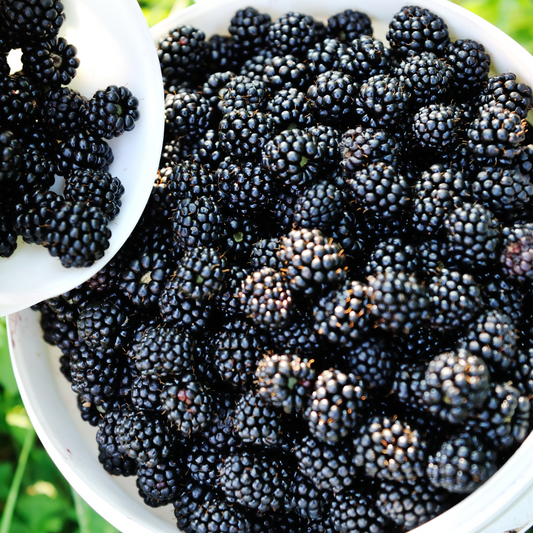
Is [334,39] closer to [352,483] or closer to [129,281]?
[129,281]

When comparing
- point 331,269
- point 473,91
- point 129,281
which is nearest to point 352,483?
point 331,269

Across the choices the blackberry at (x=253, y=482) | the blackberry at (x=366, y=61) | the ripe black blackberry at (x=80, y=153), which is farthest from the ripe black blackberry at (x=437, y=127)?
the blackberry at (x=253, y=482)

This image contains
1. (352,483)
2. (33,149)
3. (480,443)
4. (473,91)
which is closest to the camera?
(480,443)

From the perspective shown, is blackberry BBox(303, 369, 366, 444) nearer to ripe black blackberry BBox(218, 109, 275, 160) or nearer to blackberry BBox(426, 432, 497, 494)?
blackberry BBox(426, 432, 497, 494)

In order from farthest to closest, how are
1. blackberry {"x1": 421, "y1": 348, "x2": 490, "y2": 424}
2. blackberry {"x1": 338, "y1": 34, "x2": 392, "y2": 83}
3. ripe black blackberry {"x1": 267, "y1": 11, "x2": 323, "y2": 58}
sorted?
ripe black blackberry {"x1": 267, "y1": 11, "x2": 323, "y2": 58}
blackberry {"x1": 338, "y1": 34, "x2": 392, "y2": 83}
blackberry {"x1": 421, "y1": 348, "x2": 490, "y2": 424}

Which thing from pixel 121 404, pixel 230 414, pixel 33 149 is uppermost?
pixel 33 149

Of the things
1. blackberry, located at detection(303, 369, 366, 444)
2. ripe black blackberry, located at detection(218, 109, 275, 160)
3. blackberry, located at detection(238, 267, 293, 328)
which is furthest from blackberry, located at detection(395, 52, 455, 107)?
blackberry, located at detection(303, 369, 366, 444)
